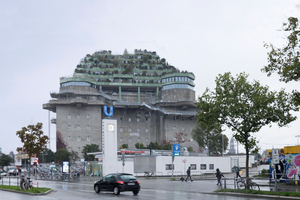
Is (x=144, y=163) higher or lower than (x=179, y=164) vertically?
higher

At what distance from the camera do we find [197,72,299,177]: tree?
84.3 ft

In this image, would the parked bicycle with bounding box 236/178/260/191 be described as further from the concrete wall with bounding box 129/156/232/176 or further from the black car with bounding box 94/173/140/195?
the concrete wall with bounding box 129/156/232/176

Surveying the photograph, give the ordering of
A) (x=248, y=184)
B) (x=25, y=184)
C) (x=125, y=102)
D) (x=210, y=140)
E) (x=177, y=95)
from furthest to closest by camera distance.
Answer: (x=177, y=95), (x=125, y=102), (x=210, y=140), (x=25, y=184), (x=248, y=184)

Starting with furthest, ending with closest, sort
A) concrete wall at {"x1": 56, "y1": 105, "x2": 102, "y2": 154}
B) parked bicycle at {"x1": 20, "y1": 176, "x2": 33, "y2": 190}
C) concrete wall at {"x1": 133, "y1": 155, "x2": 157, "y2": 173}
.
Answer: concrete wall at {"x1": 56, "y1": 105, "x2": 102, "y2": 154}
concrete wall at {"x1": 133, "y1": 155, "x2": 157, "y2": 173}
parked bicycle at {"x1": 20, "y1": 176, "x2": 33, "y2": 190}

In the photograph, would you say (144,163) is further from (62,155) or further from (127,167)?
(62,155)

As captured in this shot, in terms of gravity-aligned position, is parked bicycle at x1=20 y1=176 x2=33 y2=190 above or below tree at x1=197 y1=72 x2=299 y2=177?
below

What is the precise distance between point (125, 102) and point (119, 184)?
9325 centimetres

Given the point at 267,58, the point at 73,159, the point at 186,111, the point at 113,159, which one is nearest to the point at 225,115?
the point at 267,58

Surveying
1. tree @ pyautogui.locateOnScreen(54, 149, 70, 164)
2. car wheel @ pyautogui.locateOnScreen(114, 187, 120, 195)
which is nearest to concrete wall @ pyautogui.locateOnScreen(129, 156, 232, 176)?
car wheel @ pyautogui.locateOnScreen(114, 187, 120, 195)

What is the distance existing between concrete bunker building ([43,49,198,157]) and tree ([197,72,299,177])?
8407cm

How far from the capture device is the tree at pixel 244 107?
25703 mm

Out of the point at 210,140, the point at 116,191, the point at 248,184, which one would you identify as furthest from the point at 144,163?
the point at 210,140

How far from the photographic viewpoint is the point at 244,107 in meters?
26.0

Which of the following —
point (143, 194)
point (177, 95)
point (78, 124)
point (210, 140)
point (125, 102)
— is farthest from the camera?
point (177, 95)
